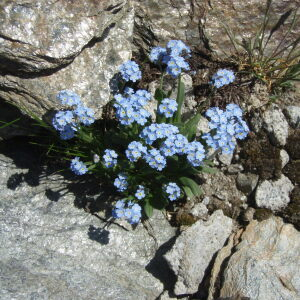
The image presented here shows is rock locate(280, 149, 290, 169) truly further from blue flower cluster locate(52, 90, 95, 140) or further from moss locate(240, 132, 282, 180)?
blue flower cluster locate(52, 90, 95, 140)

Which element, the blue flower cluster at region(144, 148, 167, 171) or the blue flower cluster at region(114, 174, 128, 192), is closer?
the blue flower cluster at region(144, 148, 167, 171)

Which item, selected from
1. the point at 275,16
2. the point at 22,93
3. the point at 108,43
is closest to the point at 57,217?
the point at 22,93

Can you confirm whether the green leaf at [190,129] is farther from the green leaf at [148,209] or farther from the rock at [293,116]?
the rock at [293,116]

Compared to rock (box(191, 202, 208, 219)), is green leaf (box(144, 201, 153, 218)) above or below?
below

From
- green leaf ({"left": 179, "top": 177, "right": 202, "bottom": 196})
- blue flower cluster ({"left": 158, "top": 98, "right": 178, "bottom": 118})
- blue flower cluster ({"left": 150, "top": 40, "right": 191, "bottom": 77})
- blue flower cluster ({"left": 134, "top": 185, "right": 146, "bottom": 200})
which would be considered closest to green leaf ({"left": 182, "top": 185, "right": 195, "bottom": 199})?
green leaf ({"left": 179, "top": 177, "right": 202, "bottom": 196})

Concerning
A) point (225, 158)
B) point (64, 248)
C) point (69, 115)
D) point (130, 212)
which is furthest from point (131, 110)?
point (64, 248)

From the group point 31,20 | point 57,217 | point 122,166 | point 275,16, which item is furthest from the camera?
point 275,16

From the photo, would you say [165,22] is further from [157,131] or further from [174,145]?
[174,145]

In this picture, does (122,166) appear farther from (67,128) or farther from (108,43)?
(108,43)
